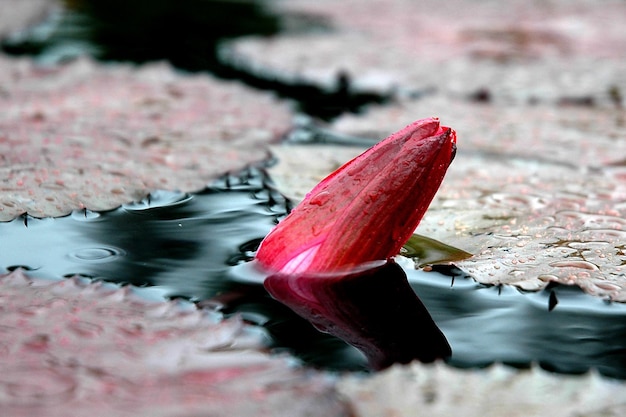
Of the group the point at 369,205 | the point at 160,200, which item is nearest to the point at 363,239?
the point at 369,205

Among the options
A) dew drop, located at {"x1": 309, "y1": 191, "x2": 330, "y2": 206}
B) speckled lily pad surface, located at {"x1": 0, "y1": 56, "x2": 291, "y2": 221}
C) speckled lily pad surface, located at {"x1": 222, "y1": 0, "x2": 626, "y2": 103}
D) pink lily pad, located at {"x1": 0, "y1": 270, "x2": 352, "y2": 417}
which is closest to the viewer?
pink lily pad, located at {"x1": 0, "y1": 270, "x2": 352, "y2": 417}

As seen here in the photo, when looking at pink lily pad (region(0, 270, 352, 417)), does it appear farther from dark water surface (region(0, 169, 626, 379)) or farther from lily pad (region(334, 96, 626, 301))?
lily pad (region(334, 96, 626, 301))

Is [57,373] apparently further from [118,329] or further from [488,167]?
[488,167]

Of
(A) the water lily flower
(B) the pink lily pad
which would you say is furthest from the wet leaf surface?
(A) the water lily flower

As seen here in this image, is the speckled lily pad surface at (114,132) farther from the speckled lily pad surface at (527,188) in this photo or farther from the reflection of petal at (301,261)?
the reflection of petal at (301,261)

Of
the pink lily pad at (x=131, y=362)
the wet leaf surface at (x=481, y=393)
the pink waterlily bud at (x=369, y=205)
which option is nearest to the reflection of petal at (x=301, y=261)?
the pink waterlily bud at (x=369, y=205)

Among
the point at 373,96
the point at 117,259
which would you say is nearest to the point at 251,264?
the point at 117,259

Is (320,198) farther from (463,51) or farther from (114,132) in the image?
(463,51)
